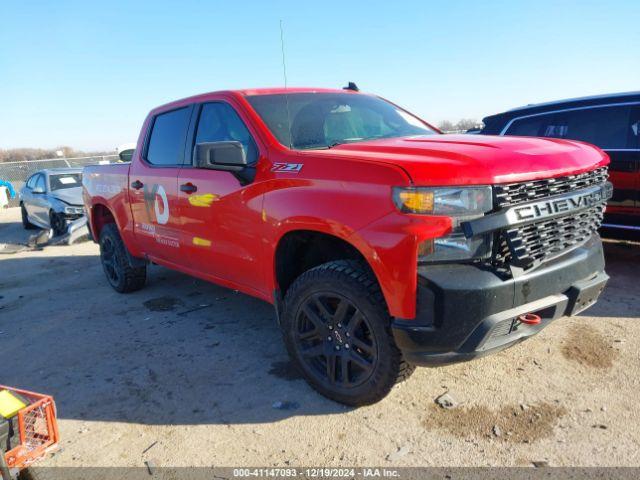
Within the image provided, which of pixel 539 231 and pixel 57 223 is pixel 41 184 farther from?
pixel 539 231

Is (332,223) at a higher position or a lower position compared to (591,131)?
lower

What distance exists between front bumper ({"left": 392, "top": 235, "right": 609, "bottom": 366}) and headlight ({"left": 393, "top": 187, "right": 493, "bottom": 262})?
71mm

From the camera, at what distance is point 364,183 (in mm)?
2500

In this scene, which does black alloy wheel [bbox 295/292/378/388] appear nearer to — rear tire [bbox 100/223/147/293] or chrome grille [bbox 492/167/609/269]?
chrome grille [bbox 492/167/609/269]

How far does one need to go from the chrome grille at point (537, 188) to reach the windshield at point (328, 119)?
1.32 m

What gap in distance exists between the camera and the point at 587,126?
17.3ft

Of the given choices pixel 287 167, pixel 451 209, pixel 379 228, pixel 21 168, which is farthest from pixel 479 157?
pixel 21 168

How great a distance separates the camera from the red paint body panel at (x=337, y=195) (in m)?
2.36

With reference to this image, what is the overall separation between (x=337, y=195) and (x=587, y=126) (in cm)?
397

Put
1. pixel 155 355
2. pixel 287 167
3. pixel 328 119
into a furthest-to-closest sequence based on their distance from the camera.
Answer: pixel 155 355, pixel 328 119, pixel 287 167

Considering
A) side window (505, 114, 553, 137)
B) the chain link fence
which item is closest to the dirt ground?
side window (505, 114, 553, 137)

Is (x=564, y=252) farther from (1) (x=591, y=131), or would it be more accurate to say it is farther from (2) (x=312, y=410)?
(1) (x=591, y=131)

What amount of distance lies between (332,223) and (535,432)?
1533mm

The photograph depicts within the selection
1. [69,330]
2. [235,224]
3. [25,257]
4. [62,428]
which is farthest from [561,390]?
[25,257]
